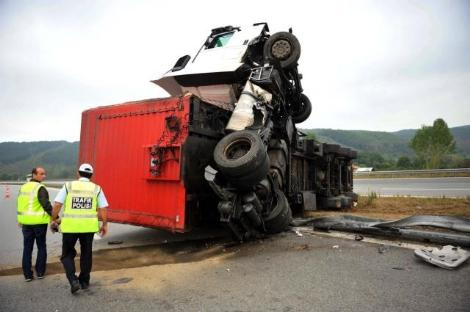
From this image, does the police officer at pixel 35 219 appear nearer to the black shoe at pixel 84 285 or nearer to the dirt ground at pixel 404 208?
the black shoe at pixel 84 285

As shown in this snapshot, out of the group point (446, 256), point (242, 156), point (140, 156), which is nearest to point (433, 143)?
point (446, 256)

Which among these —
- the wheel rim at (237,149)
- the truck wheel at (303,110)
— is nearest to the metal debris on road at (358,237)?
the wheel rim at (237,149)

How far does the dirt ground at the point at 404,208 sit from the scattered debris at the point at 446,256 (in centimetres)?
334

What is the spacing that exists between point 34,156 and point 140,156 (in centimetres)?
14138

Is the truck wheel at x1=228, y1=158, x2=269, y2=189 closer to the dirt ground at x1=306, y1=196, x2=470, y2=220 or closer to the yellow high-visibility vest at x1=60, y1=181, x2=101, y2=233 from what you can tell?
the yellow high-visibility vest at x1=60, y1=181, x2=101, y2=233

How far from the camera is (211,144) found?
5980 mm

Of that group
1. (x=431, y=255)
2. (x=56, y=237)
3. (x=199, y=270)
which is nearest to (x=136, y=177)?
(x=199, y=270)

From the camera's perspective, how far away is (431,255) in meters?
4.41

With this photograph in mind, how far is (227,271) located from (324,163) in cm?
589

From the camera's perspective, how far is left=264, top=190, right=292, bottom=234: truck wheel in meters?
5.81

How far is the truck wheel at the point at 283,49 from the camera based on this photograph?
22.7 feet

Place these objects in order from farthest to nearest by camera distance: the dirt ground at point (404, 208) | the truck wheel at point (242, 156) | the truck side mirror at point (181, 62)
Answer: the dirt ground at point (404, 208) < the truck side mirror at point (181, 62) < the truck wheel at point (242, 156)

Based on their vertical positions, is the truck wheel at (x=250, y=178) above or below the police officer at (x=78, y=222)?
above

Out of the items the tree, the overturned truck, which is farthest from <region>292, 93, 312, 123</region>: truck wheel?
the tree
